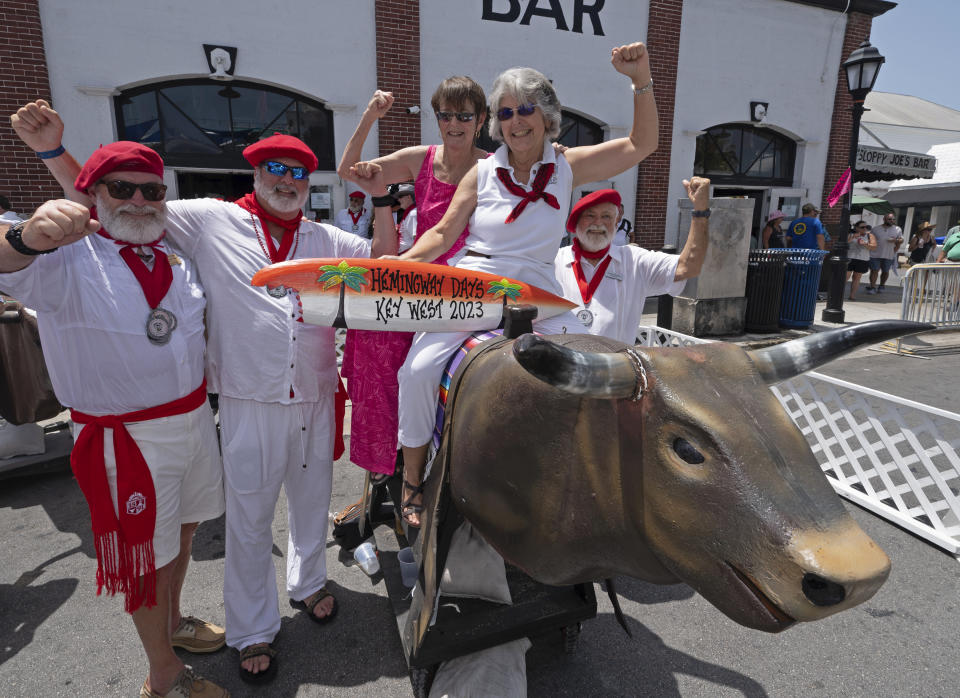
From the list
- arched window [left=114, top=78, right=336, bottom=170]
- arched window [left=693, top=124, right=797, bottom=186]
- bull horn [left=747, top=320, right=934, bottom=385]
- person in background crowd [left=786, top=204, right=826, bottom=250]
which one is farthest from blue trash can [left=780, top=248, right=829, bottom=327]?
bull horn [left=747, top=320, right=934, bottom=385]

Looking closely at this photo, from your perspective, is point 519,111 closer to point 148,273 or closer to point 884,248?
point 148,273

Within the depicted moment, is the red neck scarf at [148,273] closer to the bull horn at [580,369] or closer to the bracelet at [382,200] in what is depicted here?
the bracelet at [382,200]

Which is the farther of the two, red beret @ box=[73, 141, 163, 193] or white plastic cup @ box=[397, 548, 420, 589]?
white plastic cup @ box=[397, 548, 420, 589]

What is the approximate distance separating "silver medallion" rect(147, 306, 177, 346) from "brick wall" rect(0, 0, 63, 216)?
7.71m

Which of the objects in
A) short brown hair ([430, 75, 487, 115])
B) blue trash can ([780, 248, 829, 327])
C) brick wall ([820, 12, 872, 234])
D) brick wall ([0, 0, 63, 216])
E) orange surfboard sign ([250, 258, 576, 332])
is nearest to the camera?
orange surfboard sign ([250, 258, 576, 332])

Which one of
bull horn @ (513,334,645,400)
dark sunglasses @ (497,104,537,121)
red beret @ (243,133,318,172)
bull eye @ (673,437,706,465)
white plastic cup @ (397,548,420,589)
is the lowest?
white plastic cup @ (397,548,420,589)

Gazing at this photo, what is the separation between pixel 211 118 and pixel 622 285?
8.03m

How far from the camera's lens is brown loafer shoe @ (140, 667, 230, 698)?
2334 millimetres

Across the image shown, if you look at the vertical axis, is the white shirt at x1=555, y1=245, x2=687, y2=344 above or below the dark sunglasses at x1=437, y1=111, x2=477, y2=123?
below

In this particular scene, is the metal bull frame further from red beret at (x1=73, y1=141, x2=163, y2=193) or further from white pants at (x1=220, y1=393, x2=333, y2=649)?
red beret at (x1=73, y1=141, x2=163, y2=193)

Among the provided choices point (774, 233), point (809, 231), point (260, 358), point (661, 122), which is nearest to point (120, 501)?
point (260, 358)

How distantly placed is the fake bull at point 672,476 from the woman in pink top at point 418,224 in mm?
1082

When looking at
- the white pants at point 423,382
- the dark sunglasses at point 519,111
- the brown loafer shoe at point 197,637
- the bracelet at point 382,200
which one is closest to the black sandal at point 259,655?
Result: the brown loafer shoe at point 197,637

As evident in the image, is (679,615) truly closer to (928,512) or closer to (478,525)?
(478,525)
